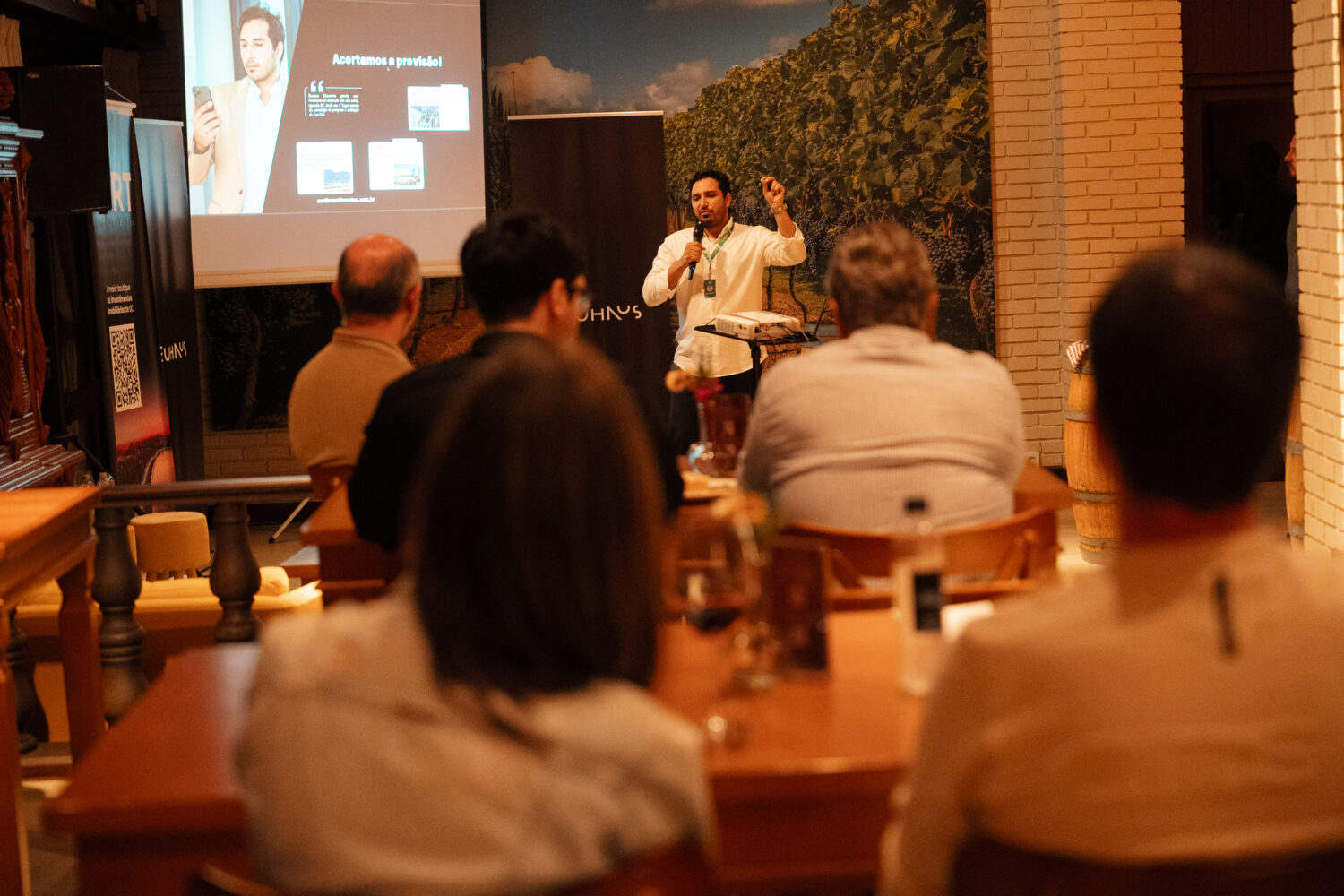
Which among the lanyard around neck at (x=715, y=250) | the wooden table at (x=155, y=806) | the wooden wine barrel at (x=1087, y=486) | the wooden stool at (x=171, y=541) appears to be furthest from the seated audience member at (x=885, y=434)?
the lanyard around neck at (x=715, y=250)

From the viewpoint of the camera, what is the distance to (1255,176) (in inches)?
281

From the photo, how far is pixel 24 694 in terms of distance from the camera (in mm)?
3566

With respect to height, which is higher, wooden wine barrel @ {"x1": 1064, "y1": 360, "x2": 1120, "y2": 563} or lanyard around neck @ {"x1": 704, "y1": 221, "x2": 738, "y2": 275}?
lanyard around neck @ {"x1": 704, "y1": 221, "x2": 738, "y2": 275}

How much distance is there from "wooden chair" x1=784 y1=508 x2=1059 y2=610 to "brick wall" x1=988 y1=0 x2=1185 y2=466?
4.67m

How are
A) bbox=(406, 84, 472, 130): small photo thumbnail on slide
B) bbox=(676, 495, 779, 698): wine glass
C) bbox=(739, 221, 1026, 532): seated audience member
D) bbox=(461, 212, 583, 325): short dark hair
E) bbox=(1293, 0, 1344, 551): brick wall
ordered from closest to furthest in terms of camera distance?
bbox=(676, 495, 779, 698): wine glass → bbox=(739, 221, 1026, 532): seated audience member → bbox=(461, 212, 583, 325): short dark hair → bbox=(1293, 0, 1344, 551): brick wall → bbox=(406, 84, 472, 130): small photo thumbnail on slide

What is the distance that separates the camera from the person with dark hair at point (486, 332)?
2535 millimetres

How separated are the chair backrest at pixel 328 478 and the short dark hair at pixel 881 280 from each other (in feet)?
4.71

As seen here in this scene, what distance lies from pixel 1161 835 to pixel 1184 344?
395 mm

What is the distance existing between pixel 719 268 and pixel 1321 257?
286 centimetres

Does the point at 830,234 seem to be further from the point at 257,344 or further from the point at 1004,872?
the point at 1004,872

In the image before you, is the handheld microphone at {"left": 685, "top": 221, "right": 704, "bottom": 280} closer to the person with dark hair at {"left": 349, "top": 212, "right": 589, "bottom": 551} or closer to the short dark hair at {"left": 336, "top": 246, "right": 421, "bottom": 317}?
the short dark hair at {"left": 336, "top": 246, "right": 421, "bottom": 317}

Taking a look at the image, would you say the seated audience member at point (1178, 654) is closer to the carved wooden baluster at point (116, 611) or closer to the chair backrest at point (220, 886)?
the chair backrest at point (220, 886)

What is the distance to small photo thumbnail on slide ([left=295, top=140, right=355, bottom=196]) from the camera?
6969 millimetres

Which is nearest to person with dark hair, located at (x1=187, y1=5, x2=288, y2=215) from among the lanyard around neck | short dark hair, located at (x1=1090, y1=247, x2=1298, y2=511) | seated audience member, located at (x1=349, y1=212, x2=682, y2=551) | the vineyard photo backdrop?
the vineyard photo backdrop
